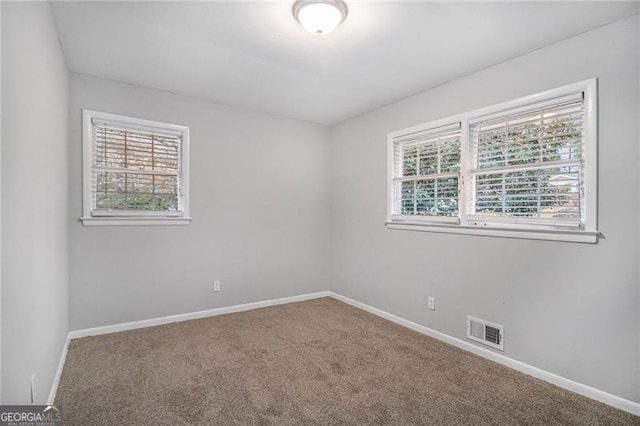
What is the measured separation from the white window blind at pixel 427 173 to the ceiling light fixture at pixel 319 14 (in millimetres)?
1637

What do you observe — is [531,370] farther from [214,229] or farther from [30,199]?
[30,199]

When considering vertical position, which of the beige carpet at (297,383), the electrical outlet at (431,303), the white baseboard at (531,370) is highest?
the electrical outlet at (431,303)

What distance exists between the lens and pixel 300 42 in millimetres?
2449

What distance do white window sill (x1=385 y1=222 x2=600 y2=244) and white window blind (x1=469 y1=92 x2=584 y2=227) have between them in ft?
0.26

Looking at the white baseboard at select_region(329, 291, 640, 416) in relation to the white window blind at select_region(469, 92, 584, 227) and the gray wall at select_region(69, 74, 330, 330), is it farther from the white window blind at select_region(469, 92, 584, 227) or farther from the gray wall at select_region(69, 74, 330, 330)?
the gray wall at select_region(69, 74, 330, 330)

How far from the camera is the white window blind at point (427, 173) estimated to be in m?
3.18

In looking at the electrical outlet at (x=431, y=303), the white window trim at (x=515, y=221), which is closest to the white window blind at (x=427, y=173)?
the white window trim at (x=515, y=221)

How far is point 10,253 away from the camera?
1329 millimetres

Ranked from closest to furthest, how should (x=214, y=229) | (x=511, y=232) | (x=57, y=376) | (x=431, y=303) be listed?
1. (x=57, y=376)
2. (x=511, y=232)
3. (x=431, y=303)
4. (x=214, y=229)

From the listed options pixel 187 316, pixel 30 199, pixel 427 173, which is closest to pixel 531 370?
pixel 427 173

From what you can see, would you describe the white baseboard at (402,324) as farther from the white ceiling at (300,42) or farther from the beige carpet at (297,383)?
the white ceiling at (300,42)

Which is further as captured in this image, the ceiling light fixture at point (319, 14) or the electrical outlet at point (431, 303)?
the electrical outlet at point (431, 303)

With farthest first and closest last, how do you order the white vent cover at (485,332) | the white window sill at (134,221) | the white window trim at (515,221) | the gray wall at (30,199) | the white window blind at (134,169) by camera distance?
the white window blind at (134,169), the white window sill at (134,221), the white vent cover at (485,332), the white window trim at (515,221), the gray wall at (30,199)

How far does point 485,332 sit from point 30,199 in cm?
331
